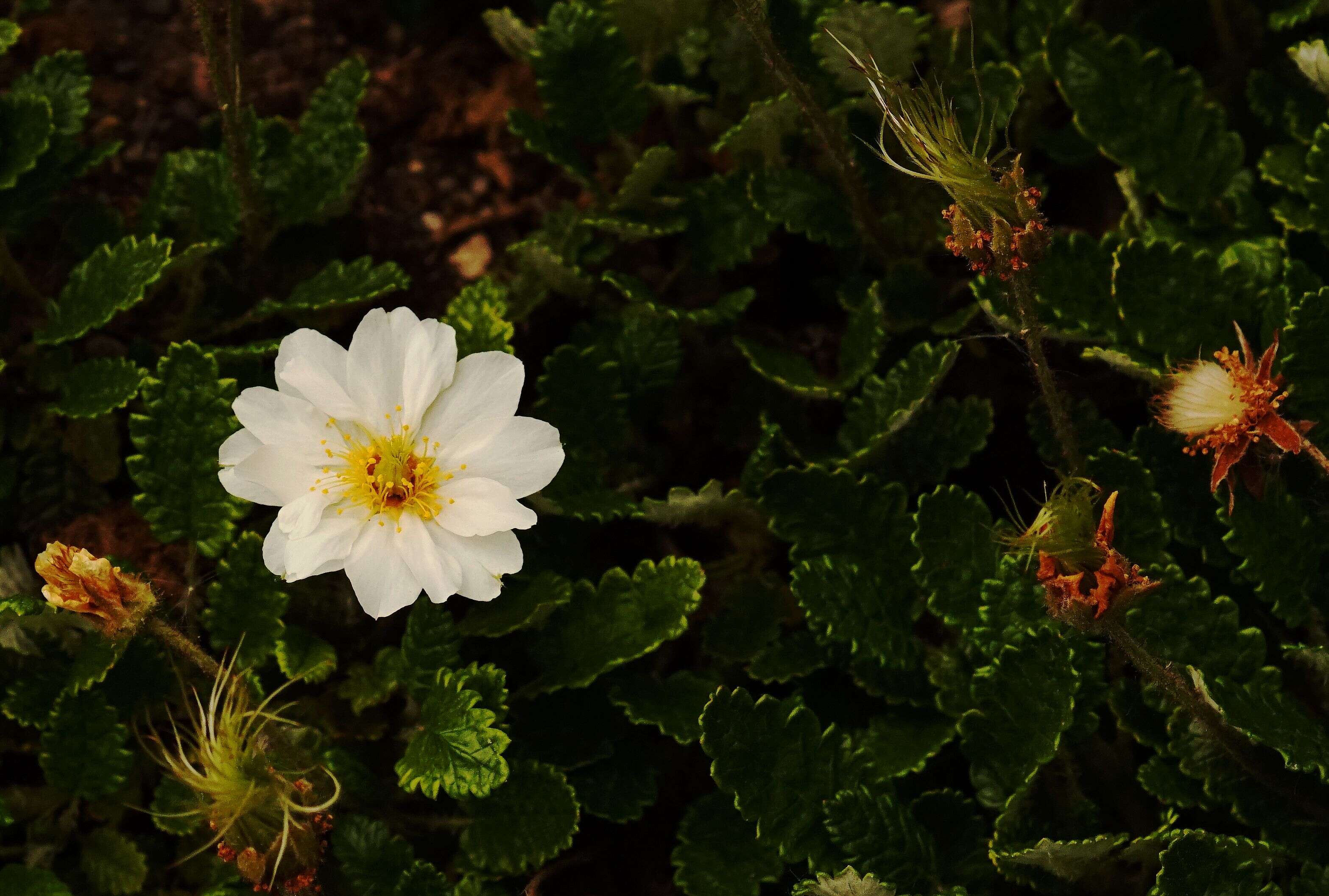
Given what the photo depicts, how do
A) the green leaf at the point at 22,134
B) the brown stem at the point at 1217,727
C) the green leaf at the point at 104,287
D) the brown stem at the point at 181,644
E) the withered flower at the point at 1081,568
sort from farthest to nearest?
the green leaf at the point at 22,134, the green leaf at the point at 104,287, the brown stem at the point at 181,644, the brown stem at the point at 1217,727, the withered flower at the point at 1081,568

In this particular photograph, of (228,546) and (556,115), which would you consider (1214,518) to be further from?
(228,546)

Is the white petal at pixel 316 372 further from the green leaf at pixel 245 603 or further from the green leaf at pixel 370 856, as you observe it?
the green leaf at pixel 370 856

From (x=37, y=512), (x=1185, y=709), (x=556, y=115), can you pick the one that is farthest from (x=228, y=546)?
(x=1185, y=709)

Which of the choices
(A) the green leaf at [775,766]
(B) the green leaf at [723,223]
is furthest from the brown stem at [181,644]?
(B) the green leaf at [723,223]

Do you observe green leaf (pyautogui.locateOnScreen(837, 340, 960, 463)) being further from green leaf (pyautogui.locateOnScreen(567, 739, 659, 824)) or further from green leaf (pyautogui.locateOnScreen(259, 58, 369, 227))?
green leaf (pyautogui.locateOnScreen(259, 58, 369, 227))

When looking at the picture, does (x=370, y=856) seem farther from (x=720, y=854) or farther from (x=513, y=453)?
(x=513, y=453)

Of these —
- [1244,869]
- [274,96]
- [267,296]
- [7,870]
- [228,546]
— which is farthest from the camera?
[274,96]

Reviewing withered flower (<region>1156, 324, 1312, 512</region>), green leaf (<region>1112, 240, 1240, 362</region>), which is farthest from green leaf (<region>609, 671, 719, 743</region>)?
green leaf (<region>1112, 240, 1240, 362</region>)
